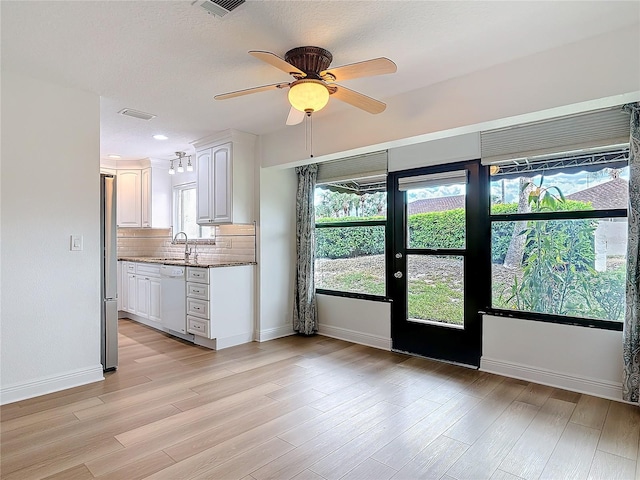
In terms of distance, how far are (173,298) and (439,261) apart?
3296 millimetres

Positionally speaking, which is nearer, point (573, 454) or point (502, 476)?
point (502, 476)

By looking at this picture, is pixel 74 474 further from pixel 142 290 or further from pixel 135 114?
pixel 142 290

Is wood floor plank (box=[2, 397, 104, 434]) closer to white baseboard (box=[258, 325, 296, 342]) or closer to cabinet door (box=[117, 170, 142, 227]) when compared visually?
white baseboard (box=[258, 325, 296, 342])

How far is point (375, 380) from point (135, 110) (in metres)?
3.49

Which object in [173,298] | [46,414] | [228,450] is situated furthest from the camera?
[173,298]

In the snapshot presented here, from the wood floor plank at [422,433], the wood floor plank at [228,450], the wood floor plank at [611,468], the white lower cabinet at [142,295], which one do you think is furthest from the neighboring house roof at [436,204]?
the white lower cabinet at [142,295]

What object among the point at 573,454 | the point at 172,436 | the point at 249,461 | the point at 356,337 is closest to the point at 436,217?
the point at 356,337

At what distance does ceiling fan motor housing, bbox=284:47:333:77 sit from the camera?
8.39ft

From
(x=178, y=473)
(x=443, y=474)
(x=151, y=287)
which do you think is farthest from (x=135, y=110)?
(x=443, y=474)

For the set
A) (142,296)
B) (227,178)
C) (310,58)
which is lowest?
(142,296)

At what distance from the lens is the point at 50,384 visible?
313 cm

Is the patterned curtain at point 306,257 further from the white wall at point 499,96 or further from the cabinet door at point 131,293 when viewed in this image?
the cabinet door at point 131,293

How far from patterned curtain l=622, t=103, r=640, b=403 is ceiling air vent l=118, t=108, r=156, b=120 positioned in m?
4.23

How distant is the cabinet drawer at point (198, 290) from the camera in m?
4.41
